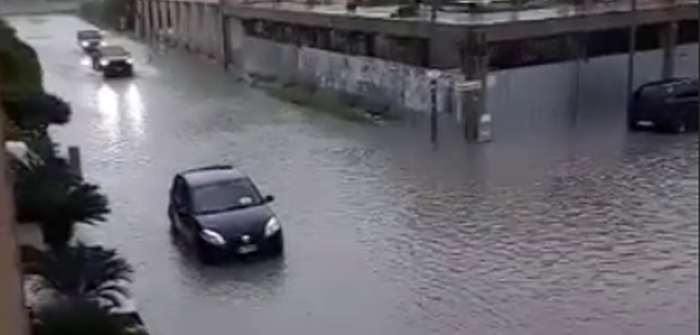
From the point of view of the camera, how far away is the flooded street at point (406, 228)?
6.45ft

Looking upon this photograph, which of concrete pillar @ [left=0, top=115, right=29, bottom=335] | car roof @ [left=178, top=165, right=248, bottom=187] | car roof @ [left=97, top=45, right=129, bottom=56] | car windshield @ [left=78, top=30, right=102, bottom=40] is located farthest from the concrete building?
concrete pillar @ [left=0, top=115, right=29, bottom=335]

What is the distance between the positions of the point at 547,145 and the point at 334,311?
0.64 m

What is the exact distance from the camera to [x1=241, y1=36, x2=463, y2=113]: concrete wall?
13.4ft

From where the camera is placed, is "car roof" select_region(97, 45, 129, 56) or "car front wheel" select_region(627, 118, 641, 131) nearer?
"car front wheel" select_region(627, 118, 641, 131)

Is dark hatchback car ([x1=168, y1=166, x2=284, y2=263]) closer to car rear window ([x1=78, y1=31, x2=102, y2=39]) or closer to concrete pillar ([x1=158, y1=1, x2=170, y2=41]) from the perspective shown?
concrete pillar ([x1=158, y1=1, x2=170, y2=41])

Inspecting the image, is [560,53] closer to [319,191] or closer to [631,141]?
[631,141]

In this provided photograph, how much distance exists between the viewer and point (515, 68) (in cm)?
251

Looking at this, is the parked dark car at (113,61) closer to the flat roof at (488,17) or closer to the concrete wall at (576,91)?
the flat roof at (488,17)

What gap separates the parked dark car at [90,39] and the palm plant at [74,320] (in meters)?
0.75

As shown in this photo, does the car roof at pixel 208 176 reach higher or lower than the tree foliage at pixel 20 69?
lower

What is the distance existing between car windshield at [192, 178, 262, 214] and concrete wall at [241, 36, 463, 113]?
1.09 m

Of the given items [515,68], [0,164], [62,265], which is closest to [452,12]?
[515,68]

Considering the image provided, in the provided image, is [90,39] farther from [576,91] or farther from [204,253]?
[576,91]

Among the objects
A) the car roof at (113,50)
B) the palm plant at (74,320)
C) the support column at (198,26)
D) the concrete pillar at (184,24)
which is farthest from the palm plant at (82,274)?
the support column at (198,26)
